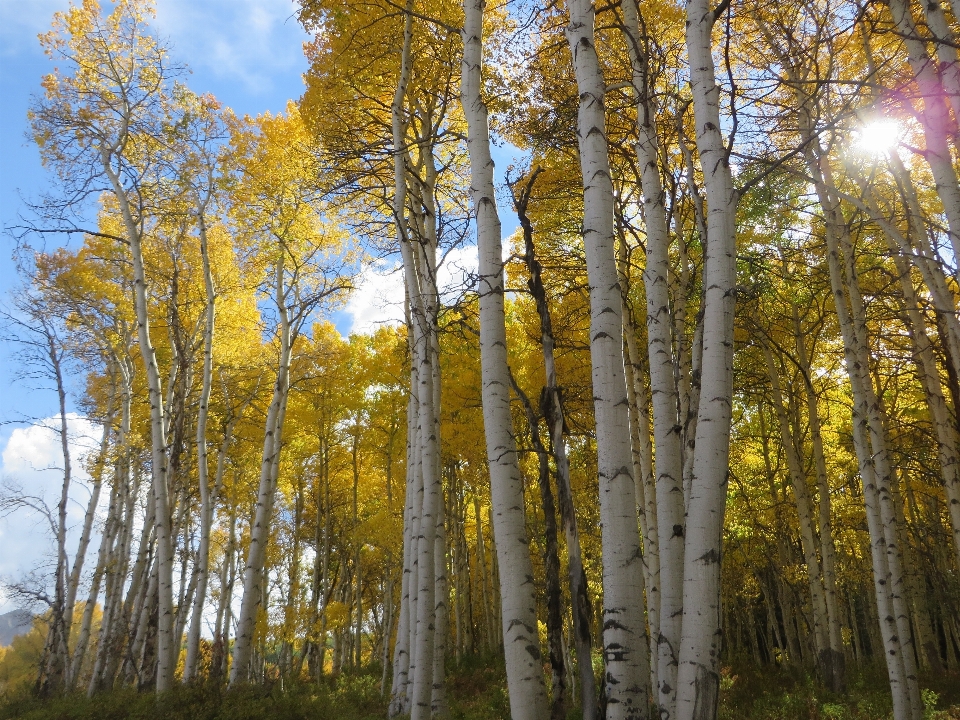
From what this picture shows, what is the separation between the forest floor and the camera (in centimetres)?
744

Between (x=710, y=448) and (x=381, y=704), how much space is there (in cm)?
999

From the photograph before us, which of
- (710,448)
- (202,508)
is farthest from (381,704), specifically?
(710,448)

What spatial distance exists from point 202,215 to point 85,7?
3271 mm

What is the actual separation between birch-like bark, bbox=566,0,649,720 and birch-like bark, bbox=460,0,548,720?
0.53 m

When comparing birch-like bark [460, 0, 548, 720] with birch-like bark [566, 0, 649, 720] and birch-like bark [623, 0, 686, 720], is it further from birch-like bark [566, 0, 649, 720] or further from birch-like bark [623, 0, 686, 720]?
birch-like bark [623, 0, 686, 720]

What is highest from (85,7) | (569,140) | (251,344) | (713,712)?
(85,7)

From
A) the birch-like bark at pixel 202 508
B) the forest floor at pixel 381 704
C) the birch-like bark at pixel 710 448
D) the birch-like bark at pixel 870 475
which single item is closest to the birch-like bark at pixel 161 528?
the forest floor at pixel 381 704

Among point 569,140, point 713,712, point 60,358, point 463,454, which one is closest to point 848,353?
point 569,140

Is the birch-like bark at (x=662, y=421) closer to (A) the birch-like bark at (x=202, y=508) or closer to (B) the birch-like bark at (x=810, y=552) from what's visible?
(B) the birch-like bark at (x=810, y=552)

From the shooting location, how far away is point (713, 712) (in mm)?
2420

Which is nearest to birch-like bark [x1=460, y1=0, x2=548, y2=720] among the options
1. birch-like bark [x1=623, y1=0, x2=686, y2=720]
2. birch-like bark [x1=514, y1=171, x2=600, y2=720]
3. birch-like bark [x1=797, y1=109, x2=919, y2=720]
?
birch-like bark [x1=514, y1=171, x2=600, y2=720]

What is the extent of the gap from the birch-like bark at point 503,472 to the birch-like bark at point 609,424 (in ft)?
1.74

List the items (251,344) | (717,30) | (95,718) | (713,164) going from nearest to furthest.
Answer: (713,164), (717,30), (95,718), (251,344)

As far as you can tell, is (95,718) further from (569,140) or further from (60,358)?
(569,140)
